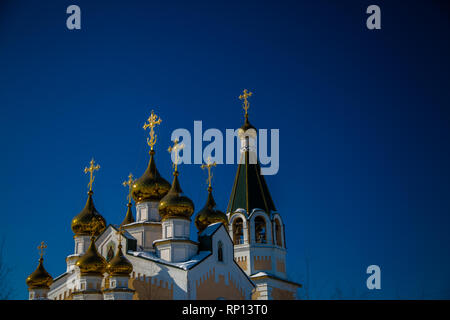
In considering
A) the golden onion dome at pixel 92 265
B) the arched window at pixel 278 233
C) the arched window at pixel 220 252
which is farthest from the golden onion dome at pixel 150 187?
the arched window at pixel 278 233

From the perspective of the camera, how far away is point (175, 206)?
55.7 ft

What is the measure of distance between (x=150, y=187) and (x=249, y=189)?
5847mm

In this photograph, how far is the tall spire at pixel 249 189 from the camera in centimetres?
2309

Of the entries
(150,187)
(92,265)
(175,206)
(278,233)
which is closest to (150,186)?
(150,187)

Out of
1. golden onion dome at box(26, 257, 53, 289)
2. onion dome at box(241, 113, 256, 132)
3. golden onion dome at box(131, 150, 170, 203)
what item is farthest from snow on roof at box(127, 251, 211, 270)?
onion dome at box(241, 113, 256, 132)

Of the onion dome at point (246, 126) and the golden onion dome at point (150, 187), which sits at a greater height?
the onion dome at point (246, 126)

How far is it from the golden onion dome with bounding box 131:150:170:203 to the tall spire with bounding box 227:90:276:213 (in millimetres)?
4957

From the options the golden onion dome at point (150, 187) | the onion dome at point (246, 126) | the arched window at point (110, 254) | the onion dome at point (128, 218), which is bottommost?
the arched window at point (110, 254)

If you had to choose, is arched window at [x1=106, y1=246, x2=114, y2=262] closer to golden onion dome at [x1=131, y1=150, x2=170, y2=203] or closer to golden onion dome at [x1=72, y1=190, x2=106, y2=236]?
golden onion dome at [x1=72, y1=190, x2=106, y2=236]

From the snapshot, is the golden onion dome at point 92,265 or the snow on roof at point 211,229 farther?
the snow on roof at point 211,229

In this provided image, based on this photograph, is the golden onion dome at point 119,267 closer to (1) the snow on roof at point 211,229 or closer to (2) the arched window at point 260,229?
(1) the snow on roof at point 211,229
